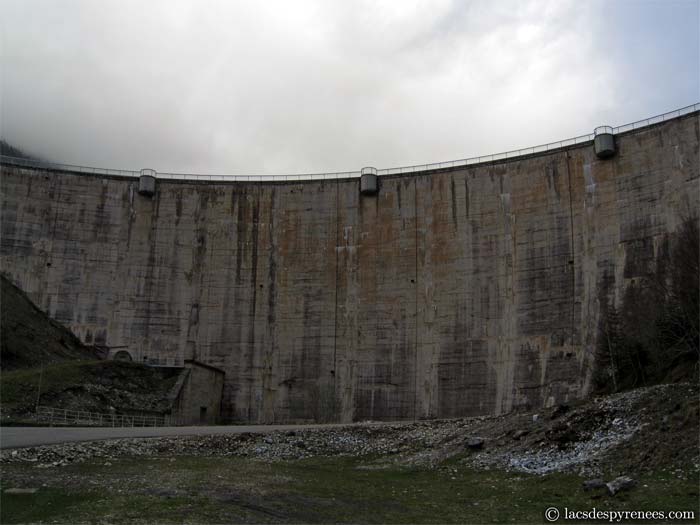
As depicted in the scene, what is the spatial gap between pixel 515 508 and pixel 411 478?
4892mm

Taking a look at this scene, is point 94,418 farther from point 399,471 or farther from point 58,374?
point 399,471

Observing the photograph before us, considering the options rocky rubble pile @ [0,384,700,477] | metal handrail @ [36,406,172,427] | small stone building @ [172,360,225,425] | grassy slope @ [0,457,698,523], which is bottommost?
grassy slope @ [0,457,698,523]

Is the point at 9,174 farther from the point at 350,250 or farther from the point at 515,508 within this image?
the point at 515,508

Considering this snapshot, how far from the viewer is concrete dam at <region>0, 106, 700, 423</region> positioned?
127ft

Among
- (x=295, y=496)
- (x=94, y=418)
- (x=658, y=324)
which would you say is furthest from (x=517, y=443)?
(x=94, y=418)

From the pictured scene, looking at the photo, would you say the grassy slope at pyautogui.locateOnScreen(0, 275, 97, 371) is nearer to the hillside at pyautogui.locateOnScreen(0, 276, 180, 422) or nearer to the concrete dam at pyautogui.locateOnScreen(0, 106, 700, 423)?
the hillside at pyautogui.locateOnScreen(0, 276, 180, 422)

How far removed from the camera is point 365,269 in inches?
1757

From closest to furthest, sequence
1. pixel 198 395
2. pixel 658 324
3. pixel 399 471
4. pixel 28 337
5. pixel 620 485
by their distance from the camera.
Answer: pixel 620 485 < pixel 399 471 < pixel 658 324 < pixel 28 337 < pixel 198 395

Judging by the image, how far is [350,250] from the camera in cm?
4519

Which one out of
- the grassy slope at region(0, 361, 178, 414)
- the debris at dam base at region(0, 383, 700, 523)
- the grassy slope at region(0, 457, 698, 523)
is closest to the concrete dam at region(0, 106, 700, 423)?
the grassy slope at region(0, 361, 178, 414)

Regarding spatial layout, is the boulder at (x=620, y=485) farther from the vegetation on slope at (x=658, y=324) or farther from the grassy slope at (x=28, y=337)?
the grassy slope at (x=28, y=337)

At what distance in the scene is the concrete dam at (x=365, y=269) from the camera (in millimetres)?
38594

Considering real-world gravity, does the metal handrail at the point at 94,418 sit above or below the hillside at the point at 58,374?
below

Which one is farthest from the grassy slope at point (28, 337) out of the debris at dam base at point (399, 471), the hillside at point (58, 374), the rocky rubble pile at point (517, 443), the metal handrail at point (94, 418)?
the debris at dam base at point (399, 471)
